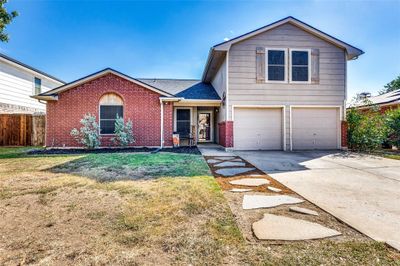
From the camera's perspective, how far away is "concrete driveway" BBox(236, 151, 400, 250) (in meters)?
2.47

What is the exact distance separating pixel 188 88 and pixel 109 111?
5447mm

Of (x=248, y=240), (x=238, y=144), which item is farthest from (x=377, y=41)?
(x=248, y=240)

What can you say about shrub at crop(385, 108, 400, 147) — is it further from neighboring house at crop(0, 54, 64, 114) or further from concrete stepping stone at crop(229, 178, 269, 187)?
neighboring house at crop(0, 54, 64, 114)

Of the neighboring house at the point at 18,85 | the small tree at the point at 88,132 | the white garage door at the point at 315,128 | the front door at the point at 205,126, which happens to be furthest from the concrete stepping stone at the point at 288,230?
the neighboring house at the point at 18,85

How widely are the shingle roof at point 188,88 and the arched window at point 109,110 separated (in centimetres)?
334

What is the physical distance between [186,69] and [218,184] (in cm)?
1989

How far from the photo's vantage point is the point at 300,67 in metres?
9.89

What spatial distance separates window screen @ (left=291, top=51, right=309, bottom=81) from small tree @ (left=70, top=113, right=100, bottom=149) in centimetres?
995

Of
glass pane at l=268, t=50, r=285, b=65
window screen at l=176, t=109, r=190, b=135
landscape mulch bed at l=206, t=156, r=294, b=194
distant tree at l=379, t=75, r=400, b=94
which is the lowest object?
landscape mulch bed at l=206, t=156, r=294, b=194

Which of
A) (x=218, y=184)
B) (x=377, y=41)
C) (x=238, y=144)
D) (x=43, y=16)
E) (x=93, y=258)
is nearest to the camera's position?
(x=93, y=258)

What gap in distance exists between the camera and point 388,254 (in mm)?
1872

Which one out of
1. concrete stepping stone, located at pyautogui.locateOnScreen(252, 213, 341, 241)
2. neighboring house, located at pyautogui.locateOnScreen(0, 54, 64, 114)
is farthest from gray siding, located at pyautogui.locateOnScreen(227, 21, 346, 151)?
neighboring house, located at pyautogui.locateOnScreen(0, 54, 64, 114)

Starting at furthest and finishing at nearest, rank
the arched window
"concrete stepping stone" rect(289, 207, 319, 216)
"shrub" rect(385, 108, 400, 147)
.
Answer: the arched window
"shrub" rect(385, 108, 400, 147)
"concrete stepping stone" rect(289, 207, 319, 216)

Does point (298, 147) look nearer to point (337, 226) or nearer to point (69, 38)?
point (337, 226)
